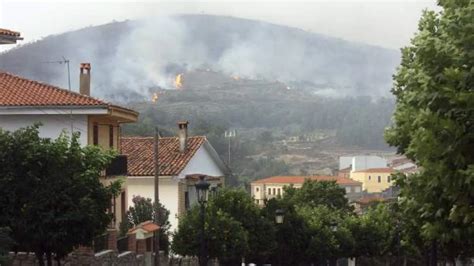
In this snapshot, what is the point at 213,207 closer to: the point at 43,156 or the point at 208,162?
the point at 43,156

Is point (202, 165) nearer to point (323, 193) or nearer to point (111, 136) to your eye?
point (111, 136)

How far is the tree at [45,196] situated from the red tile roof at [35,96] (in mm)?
11992

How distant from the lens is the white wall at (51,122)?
3662 centimetres

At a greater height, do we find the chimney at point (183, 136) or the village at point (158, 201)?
the chimney at point (183, 136)

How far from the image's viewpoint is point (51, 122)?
37219 millimetres

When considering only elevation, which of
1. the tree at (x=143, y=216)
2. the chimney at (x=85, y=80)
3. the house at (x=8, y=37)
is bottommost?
the tree at (x=143, y=216)

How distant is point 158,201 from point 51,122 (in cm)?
539

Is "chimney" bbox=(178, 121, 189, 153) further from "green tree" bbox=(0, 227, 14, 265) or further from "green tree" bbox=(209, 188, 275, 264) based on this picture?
"green tree" bbox=(0, 227, 14, 265)

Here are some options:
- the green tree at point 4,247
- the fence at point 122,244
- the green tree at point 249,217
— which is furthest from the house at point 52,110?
the green tree at point 4,247

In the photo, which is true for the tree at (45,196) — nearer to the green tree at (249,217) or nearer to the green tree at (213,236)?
the green tree at (213,236)

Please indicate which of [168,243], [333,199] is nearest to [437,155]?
[168,243]

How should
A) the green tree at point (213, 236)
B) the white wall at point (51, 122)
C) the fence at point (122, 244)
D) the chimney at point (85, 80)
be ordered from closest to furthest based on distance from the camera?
the fence at point (122, 244) < the white wall at point (51, 122) < the green tree at point (213, 236) < the chimney at point (85, 80)

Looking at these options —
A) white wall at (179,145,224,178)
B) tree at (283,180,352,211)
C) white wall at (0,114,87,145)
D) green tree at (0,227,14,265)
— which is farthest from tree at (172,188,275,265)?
tree at (283,180,352,211)

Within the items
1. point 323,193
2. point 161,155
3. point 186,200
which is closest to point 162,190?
point 186,200
